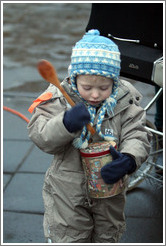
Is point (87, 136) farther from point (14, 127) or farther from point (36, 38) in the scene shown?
point (36, 38)

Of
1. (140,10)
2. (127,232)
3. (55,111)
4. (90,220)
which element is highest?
(140,10)

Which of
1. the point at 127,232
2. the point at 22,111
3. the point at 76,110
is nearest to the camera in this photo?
the point at 76,110

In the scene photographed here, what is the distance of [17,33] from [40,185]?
5337mm

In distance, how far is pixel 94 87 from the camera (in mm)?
2062

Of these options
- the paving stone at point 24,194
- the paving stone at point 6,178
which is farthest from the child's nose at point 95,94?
the paving stone at point 6,178

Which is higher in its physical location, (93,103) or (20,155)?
(93,103)

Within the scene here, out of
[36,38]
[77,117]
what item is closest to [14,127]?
[77,117]

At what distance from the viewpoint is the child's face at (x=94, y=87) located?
2.05 meters

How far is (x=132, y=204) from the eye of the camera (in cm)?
341

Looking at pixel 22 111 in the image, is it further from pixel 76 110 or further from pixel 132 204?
pixel 76 110

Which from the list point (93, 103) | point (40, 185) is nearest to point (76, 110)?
point (93, 103)

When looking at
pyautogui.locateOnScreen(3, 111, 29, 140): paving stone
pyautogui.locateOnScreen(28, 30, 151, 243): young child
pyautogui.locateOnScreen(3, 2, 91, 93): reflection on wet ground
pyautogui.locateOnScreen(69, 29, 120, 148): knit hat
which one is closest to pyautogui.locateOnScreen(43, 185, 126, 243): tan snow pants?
pyautogui.locateOnScreen(28, 30, 151, 243): young child

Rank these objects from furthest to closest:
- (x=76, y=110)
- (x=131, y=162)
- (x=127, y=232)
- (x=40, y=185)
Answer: (x=40, y=185), (x=127, y=232), (x=131, y=162), (x=76, y=110)

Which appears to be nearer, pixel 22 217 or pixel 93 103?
pixel 93 103
